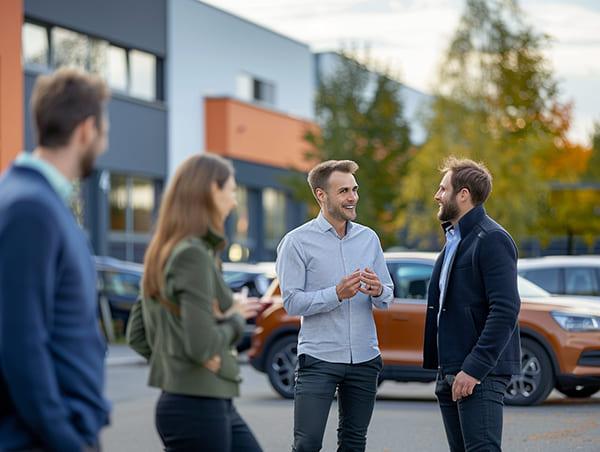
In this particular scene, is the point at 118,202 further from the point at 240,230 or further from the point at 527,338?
the point at 527,338

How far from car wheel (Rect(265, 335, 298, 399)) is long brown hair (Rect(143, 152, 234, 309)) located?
28.9ft

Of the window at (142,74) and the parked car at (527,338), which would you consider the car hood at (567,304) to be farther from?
the window at (142,74)

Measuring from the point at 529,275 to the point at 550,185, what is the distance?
111ft

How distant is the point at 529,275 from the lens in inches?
574

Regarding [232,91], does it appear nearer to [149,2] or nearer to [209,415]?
[149,2]

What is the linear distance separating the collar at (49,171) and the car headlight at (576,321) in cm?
942

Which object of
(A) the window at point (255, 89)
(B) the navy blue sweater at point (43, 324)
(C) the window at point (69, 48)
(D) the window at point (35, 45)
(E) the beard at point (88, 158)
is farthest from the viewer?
(A) the window at point (255, 89)

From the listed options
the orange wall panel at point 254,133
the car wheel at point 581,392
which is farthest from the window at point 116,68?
the car wheel at point 581,392

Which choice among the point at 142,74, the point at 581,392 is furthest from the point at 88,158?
the point at 142,74

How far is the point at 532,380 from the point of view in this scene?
1186cm

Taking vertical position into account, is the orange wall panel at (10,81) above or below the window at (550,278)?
above

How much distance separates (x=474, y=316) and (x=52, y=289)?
2609mm

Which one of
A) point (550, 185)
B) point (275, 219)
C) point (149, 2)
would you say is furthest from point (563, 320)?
point (550, 185)

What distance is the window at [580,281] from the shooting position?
14.6 metres
